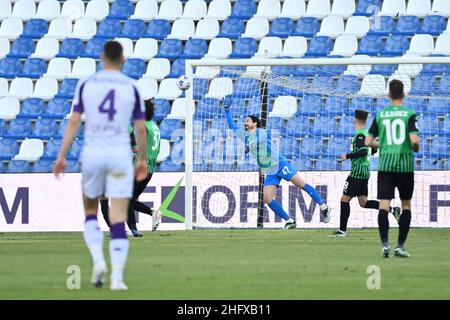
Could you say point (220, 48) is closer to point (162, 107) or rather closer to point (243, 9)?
point (243, 9)

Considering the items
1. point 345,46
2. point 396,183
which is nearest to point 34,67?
point 345,46

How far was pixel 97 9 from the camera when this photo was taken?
3003 cm

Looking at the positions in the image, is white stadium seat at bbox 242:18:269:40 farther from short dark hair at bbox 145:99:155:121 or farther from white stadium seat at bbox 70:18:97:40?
short dark hair at bbox 145:99:155:121

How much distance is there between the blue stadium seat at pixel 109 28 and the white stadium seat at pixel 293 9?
13.2 ft

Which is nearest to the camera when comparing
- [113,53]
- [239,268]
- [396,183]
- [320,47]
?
[113,53]

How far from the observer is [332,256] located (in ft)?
47.1

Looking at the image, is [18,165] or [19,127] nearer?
[18,165]

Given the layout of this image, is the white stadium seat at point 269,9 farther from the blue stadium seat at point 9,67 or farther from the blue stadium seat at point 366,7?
the blue stadium seat at point 9,67

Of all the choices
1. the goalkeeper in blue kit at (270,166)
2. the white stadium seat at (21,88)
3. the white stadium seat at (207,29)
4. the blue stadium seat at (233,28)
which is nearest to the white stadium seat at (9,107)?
the white stadium seat at (21,88)

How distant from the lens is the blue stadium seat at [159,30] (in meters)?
29.2

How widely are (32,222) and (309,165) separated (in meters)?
5.66

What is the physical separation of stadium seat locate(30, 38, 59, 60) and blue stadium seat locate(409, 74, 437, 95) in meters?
9.04

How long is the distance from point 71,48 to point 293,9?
5.48 meters

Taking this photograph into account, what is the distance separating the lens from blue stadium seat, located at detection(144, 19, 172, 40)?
29.2 metres
